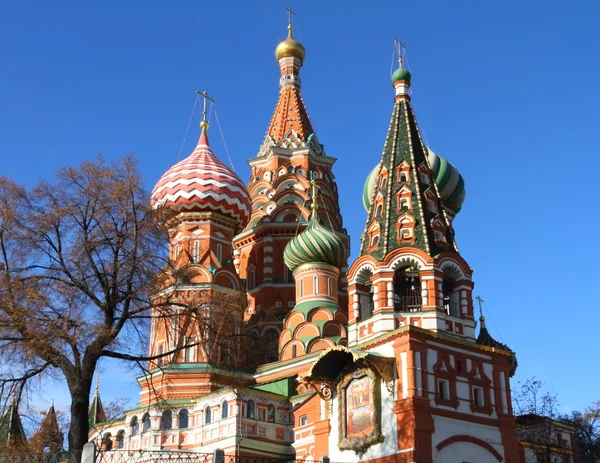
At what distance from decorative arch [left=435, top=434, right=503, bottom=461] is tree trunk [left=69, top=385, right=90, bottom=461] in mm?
9780

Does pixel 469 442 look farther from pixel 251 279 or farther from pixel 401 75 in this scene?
pixel 251 279

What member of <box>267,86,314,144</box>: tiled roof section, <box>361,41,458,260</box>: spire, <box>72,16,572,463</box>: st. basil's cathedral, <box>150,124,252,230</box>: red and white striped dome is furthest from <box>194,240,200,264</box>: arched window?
<box>361,41,458,260</box>: spire

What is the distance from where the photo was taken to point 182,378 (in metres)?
29.9

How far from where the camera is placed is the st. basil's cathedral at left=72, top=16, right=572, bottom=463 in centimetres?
2081

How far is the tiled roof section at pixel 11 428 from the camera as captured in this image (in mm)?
15067

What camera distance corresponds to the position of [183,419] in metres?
28.8

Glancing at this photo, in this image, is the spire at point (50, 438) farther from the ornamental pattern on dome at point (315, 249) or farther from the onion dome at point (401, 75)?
the onion dome at point (401, 75)

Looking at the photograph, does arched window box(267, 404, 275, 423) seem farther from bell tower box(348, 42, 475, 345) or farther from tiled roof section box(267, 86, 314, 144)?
tiled roof section box(267, 86, 314, 144)

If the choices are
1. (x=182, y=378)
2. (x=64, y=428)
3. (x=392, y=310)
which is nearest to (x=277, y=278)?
(x=182, y=378)

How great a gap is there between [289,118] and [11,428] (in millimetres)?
20475

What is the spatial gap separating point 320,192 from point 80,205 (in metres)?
23.9

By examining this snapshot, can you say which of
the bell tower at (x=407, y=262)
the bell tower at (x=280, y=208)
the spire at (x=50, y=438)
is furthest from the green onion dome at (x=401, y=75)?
the spire at (x=50, y=438)

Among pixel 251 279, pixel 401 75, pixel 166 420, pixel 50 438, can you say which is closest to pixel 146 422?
pixel 166 420

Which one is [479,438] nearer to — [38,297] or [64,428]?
[38,297]
